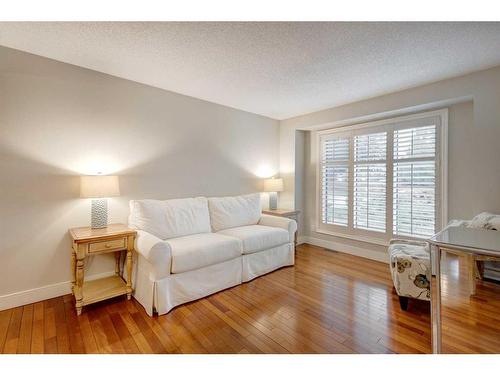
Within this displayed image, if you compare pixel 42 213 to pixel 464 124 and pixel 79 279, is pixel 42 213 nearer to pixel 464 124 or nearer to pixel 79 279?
pixel 79 279

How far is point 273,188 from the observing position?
3.86 metres

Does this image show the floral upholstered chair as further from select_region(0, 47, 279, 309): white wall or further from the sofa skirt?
select_region(0, 47, 279, 309): white wall

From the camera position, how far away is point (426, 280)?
1921 millimetres

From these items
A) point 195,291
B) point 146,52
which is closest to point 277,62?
point 146,52

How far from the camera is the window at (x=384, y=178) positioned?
2.89 metres

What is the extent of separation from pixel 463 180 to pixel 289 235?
2.12 m

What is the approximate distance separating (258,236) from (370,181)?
1.92 metres

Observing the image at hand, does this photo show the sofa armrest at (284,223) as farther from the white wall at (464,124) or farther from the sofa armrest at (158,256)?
the sofa armrest at (158,256)

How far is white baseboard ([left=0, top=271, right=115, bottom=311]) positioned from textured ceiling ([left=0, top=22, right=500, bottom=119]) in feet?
7.01

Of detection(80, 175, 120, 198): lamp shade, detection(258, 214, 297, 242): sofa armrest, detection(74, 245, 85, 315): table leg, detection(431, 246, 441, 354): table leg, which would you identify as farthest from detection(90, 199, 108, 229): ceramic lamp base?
detection(431, 246, 441, 354): table leg

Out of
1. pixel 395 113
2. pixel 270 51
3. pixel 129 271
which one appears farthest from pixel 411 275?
pixel 129 271

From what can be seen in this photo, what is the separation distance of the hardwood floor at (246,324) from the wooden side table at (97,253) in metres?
0.11

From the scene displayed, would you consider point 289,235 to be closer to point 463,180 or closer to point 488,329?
point 488,329

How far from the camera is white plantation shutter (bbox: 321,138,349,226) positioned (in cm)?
370
